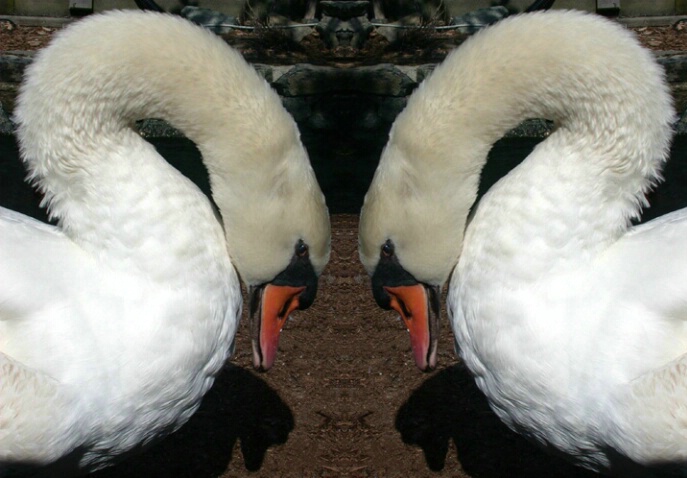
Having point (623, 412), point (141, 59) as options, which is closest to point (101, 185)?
point (141, 59)

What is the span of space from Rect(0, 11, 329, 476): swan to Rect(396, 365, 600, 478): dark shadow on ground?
186cm

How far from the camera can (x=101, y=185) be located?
355 cm

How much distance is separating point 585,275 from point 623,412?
581mm

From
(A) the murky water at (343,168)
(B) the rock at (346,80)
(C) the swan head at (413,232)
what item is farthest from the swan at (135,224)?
(A) the murky water at (343,168)

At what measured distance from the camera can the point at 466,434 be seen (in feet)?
16.9

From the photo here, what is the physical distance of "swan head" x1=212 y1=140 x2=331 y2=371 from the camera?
346cm

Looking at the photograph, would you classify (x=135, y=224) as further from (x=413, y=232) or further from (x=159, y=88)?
(x=413, y=232)

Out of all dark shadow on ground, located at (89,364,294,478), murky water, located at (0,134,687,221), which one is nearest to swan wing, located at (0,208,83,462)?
dark shadow on ground, located at (89,364,294,478)

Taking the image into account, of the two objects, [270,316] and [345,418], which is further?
[345,418]

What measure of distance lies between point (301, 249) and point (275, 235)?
14cm

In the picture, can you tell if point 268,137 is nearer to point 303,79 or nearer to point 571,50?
point 571,50

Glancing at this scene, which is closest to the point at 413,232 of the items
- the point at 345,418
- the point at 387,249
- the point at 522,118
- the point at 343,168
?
the point at 387,249

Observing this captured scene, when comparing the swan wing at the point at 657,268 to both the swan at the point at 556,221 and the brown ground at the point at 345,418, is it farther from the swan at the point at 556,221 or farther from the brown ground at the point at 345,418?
the brown ground at the point at 345,418

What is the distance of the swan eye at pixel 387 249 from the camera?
360 cm
